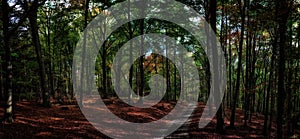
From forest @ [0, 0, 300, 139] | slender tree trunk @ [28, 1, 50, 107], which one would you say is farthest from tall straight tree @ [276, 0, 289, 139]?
slender tree trunk @ [28, 1, 50, 107]

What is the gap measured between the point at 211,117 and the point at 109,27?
18670 mm

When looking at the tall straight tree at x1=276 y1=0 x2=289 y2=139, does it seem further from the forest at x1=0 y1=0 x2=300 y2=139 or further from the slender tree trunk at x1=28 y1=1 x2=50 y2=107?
the slender tree trunk at x1=28 y1=1 x2=50 y2=107

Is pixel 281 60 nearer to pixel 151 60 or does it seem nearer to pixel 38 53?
pixel 38 53

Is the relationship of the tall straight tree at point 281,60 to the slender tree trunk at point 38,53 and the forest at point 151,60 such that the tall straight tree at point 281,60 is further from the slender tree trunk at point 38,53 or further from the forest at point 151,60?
the slender tree trunk at point 38,53

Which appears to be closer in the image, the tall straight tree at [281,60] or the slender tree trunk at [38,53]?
the tall straight tree at [281,60]

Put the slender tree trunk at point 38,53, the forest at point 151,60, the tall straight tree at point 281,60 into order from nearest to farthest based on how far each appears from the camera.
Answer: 1. the tall straight tree at point 281,60
2. the forest at point 151,60
3. the slender tree trunk at point 38,53

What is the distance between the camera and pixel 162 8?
25000 millimetres

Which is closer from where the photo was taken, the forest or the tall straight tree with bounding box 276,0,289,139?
the tall straight tree with bounding box 276,0,289,139

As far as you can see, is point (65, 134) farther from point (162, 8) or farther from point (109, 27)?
point (109, 27)

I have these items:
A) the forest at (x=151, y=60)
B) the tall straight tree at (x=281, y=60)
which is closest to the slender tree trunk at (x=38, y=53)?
the forest at (x=151, y=60)

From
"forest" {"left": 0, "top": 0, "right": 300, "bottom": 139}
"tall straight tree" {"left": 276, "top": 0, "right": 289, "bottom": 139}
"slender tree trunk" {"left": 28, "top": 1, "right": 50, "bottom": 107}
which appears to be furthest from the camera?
"slender tree trunk" {"left": 28, "top": 1, "right": 50, "bottom": 107}

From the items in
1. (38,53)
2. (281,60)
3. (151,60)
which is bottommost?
(281,60)

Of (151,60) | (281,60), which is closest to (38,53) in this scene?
(281,60)

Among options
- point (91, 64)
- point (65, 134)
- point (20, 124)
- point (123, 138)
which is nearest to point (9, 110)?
point (20, 124)
